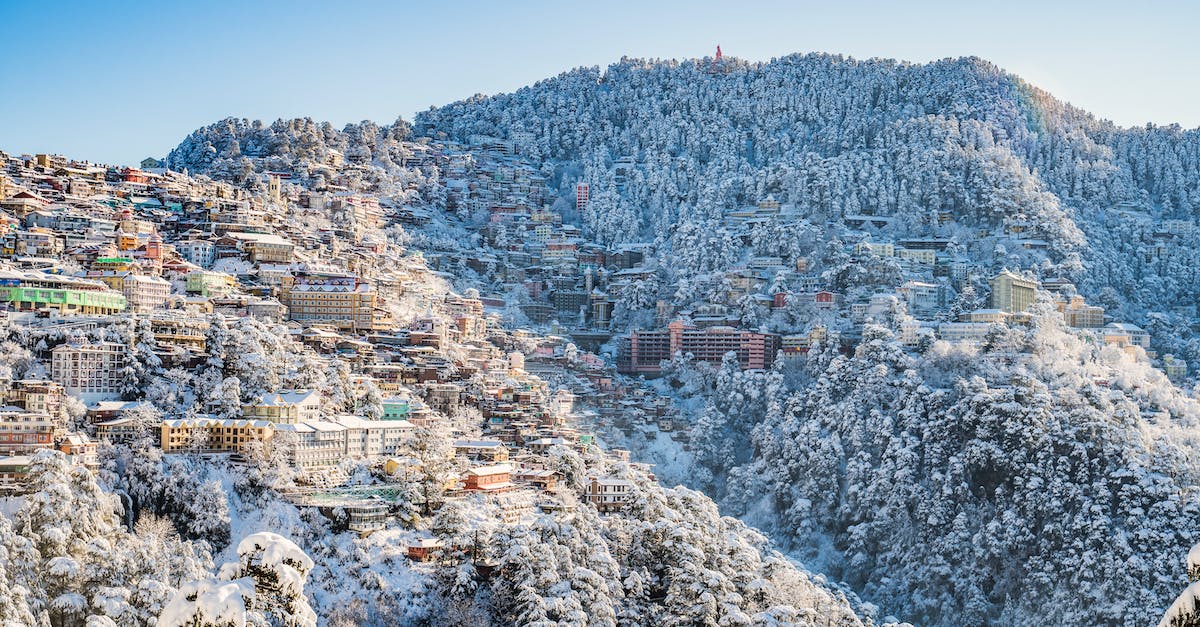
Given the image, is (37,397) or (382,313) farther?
(382,313)

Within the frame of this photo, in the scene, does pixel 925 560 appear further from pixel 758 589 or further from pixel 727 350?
pixel 727 350

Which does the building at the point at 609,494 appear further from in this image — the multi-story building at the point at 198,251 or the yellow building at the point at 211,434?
the multi-story building at the point at 198,251

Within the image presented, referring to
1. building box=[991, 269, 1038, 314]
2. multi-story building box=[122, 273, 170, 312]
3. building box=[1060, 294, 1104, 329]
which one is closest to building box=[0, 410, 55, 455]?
multi-story building box=[122, 273, 170, 312]

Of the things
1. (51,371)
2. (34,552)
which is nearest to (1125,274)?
(51,371)

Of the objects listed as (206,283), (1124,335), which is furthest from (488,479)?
(1124,335)

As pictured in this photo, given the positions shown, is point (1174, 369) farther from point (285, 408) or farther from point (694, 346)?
point (285, 408)

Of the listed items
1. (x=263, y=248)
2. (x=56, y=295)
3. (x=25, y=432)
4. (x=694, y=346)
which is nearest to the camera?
(x=25, y=432)
